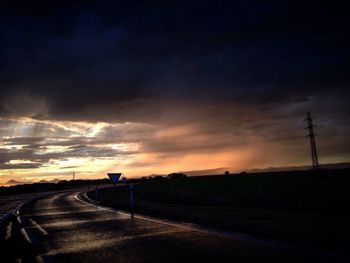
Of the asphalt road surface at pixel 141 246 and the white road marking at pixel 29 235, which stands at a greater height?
the white road marking at pixel 29 235

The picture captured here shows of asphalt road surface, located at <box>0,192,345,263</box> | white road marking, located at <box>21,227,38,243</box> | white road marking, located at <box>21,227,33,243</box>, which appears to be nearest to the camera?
asphalt road surface, located at <box>0,192,345,263</box>

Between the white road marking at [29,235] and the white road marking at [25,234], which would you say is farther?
the white road marking at [25,234]

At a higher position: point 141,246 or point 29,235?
point 29,235

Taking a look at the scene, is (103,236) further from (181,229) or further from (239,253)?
(239,253)

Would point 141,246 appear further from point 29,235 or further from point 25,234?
point 25,234

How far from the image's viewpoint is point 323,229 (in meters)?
8.95

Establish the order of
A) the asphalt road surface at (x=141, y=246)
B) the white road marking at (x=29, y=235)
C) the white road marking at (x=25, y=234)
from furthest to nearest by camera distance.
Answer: the white road marking at (x=25, y=234)
the white road marking at (x=29, y=235)
the asphalt road surface at (x=141, y=246)

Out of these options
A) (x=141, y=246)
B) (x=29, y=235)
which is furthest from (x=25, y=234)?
(x=141, y=246)

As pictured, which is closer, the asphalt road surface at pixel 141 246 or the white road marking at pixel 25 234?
the asphalt road surface at pixel 141 246

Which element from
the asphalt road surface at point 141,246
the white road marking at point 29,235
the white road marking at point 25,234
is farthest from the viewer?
the white road marking at point 25,234

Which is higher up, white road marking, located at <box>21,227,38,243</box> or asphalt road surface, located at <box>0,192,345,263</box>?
white road marking, located at <box>21,227,38,243</box>

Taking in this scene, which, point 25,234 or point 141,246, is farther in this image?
point 25,234

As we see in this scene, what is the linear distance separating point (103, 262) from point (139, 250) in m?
1.09

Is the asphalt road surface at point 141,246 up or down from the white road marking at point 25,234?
down
